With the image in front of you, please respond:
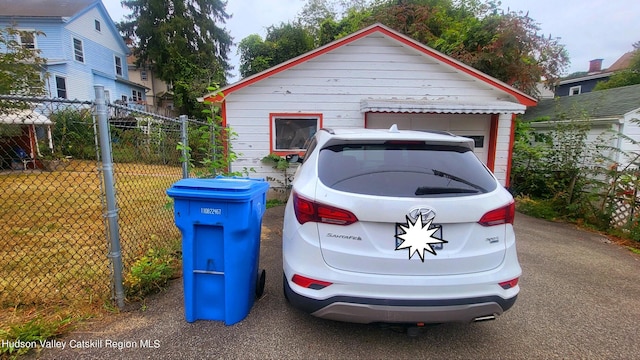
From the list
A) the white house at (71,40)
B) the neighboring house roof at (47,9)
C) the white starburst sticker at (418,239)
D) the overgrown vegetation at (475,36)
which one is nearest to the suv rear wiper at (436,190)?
the white starburst sticker at (418,239)

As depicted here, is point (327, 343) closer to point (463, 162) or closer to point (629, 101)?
point (463, 162)

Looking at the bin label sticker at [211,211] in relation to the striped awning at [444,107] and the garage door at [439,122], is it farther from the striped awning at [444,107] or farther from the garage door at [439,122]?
the garage door at [439,122]

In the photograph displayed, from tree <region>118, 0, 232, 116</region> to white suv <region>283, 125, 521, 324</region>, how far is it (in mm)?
24777

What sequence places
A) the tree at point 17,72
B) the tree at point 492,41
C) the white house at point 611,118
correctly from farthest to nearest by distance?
the tree at point 492,41
the white house at point 611,118
the tree at point 17,72

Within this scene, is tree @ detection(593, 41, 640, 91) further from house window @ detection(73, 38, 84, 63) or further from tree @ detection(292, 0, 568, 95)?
house window @ detection(73, 38, 84, 63)

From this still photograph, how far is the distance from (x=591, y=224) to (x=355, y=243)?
6.60m

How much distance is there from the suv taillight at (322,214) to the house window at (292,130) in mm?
5677

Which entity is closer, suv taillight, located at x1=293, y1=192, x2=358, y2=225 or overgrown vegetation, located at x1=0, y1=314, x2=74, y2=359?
suv taillight, located at x1=293, y1=192, x2=358, y2=225

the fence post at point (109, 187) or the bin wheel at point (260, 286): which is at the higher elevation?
the fence post at point (109, 187)

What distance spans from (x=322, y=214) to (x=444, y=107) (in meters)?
5.97

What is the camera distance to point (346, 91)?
7.67 meters

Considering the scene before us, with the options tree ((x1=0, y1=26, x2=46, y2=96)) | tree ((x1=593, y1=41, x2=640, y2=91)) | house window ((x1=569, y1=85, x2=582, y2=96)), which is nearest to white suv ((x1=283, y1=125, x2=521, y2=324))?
tree ((x1=0, y1=26, x2=46, y2=96))

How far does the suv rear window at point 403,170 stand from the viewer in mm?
2082

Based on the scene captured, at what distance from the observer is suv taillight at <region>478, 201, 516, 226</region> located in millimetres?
2062
